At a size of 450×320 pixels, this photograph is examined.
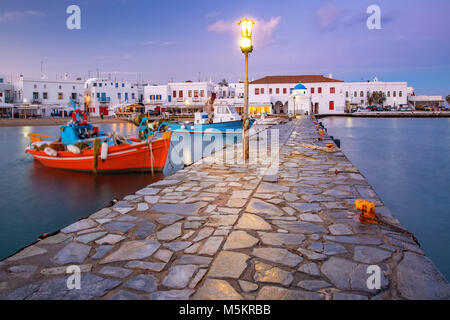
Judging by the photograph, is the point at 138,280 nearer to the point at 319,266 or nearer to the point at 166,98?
the point at 319,266

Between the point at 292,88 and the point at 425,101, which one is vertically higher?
the point at 292,88

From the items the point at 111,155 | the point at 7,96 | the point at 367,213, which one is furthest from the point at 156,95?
the point at 367,213

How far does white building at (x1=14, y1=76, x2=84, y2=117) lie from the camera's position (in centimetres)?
4784

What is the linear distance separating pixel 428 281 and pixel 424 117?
65187 millimetres

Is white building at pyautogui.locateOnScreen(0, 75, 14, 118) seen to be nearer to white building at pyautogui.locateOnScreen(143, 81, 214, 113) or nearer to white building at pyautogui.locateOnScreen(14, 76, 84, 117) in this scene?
white building at pyautogui.locateOnScreen(14, 76, 84, 117)

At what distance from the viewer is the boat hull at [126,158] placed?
11555mm

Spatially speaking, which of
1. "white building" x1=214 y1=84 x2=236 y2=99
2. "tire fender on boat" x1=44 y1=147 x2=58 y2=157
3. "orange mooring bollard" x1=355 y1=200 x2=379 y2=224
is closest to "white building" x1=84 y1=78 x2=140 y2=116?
"white building" x1=214 y1=84 x2=236 y2=99

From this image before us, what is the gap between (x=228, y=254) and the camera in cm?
290

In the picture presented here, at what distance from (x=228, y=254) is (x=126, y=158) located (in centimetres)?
960

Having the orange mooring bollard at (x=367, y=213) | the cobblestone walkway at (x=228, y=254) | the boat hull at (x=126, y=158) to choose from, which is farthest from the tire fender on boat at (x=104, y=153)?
the orange mooring bollard at (x=367, y=213)

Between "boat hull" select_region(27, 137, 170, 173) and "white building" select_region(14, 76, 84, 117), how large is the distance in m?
40.0

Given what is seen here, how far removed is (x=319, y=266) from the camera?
2.67 m

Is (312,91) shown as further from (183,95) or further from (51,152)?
(51,152)
